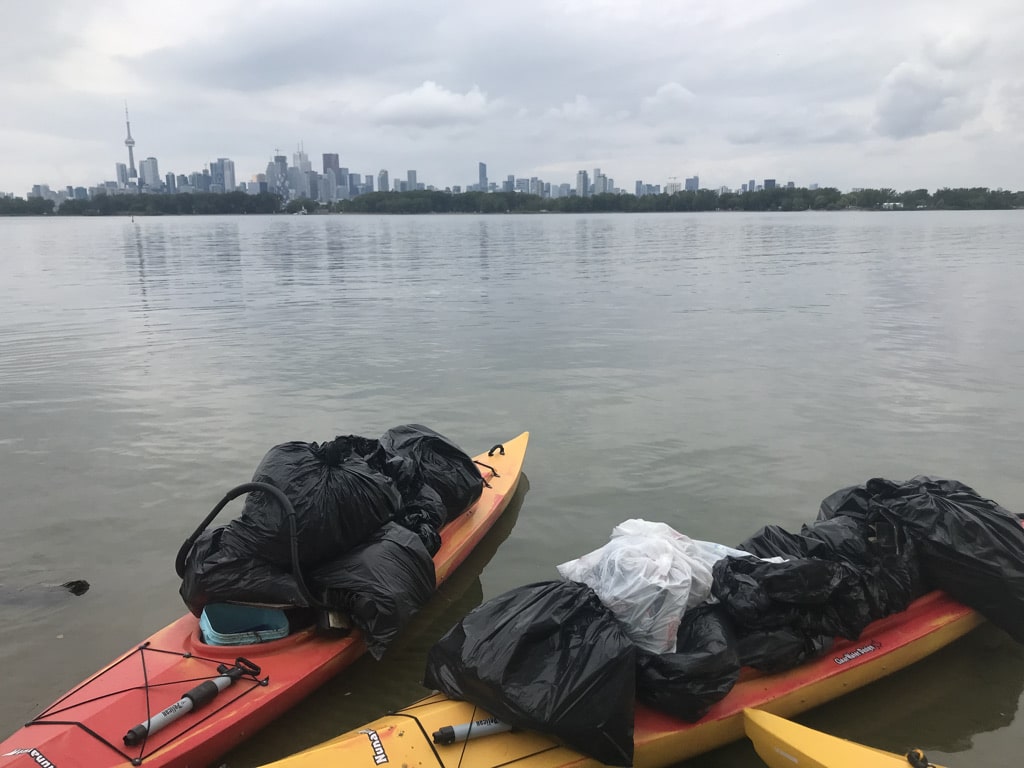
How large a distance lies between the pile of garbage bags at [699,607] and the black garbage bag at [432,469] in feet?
6.17

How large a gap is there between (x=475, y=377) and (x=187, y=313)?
10.0 m

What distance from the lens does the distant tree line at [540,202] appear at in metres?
127

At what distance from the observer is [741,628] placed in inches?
158

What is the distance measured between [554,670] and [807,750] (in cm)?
130

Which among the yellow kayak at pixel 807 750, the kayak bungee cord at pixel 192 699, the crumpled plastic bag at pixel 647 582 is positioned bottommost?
the yellow kayak at pixel 807 750

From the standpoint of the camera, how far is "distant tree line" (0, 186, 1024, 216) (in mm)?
127312

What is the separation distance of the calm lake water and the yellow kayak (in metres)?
0.34

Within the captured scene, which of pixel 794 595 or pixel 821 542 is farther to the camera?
pixel 821 542

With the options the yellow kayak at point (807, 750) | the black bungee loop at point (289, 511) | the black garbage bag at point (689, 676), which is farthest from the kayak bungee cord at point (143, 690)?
the yellow kayak at point (807, 750)

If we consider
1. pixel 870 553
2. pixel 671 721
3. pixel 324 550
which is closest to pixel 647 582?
pixel 671 721

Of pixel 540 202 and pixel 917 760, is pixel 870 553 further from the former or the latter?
pixel 540 202

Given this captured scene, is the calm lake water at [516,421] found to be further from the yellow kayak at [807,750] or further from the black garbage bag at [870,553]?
the black garbage bag at [870,553]

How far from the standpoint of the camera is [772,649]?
157 inches

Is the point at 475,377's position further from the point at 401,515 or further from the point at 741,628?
the point at 741,628
